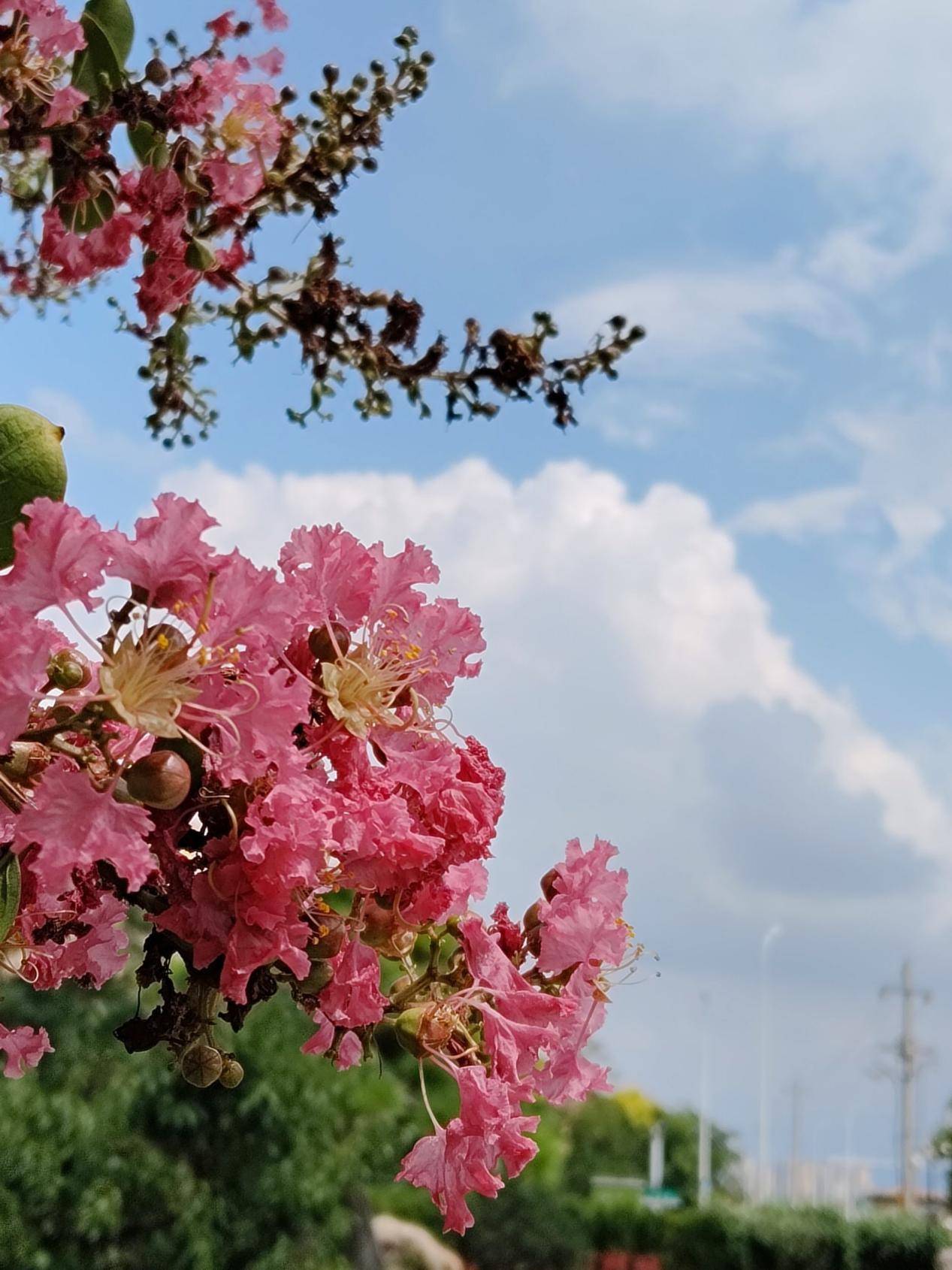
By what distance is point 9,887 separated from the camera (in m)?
Answer: 1.05

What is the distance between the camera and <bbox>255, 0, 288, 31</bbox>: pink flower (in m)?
2.35

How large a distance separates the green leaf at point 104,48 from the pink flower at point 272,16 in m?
0.57

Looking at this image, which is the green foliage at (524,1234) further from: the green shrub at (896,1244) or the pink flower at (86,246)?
the pink flower at (86,246)

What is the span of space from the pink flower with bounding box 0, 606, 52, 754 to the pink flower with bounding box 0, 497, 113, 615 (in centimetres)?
3

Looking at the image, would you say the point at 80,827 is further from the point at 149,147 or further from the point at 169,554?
the point at 149,147

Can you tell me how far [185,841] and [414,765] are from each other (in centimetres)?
Answer: 17

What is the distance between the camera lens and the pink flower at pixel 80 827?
38.3 inches

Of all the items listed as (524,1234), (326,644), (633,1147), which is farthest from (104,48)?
(633,1147)

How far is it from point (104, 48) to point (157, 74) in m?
0.11

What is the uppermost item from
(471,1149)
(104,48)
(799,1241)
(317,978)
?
(104,48)

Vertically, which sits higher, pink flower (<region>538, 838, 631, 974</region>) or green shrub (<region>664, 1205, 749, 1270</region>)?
pink flower (<region>538, 838, 631, 974</region>)

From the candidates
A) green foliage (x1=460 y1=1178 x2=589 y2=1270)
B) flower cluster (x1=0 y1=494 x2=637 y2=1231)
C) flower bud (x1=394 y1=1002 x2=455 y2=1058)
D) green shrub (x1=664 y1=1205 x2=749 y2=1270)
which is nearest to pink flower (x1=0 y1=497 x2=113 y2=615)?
flower cluster (x1=0 y1=494 x2=637 y2=1231)

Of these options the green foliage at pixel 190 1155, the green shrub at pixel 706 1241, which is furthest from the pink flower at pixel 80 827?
the green shrub at pixel 706 1241

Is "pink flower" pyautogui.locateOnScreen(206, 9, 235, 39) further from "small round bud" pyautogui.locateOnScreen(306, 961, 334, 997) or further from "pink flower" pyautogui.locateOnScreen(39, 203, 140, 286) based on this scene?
"small round bud" pyautogui.locateOnScreen(306, 961, 334, 997)
